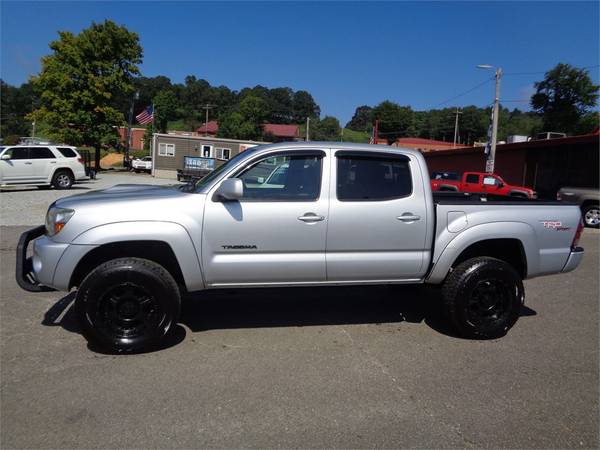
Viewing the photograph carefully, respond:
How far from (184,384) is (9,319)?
2.47 meters

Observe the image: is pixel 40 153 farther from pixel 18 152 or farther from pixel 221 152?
pixel 221 152

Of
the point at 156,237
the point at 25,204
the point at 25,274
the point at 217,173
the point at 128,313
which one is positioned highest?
the point at 217,173

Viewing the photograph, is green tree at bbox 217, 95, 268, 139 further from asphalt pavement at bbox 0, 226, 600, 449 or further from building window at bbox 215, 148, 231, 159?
asphalt pavement at bbox 0, 226, 600, 449

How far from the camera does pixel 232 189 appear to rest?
3.99 m

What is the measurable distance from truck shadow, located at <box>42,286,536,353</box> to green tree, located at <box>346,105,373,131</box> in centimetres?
11792

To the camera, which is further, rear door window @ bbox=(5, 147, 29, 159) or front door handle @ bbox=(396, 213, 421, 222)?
rear door window @ bbox=(5, 147, 29, 159)

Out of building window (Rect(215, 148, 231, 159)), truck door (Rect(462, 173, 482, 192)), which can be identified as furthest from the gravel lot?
building window (Rect(215, 148, 231, 159))

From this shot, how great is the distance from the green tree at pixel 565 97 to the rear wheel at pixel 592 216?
177 ft

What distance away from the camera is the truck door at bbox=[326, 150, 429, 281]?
436cm

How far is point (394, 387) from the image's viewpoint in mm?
3676

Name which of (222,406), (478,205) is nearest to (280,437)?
(222,406)

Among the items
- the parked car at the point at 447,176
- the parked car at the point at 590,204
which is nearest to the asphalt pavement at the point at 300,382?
the parked car at the point at 590,204

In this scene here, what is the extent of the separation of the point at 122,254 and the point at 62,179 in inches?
705

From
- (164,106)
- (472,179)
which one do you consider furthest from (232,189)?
(164,106)
